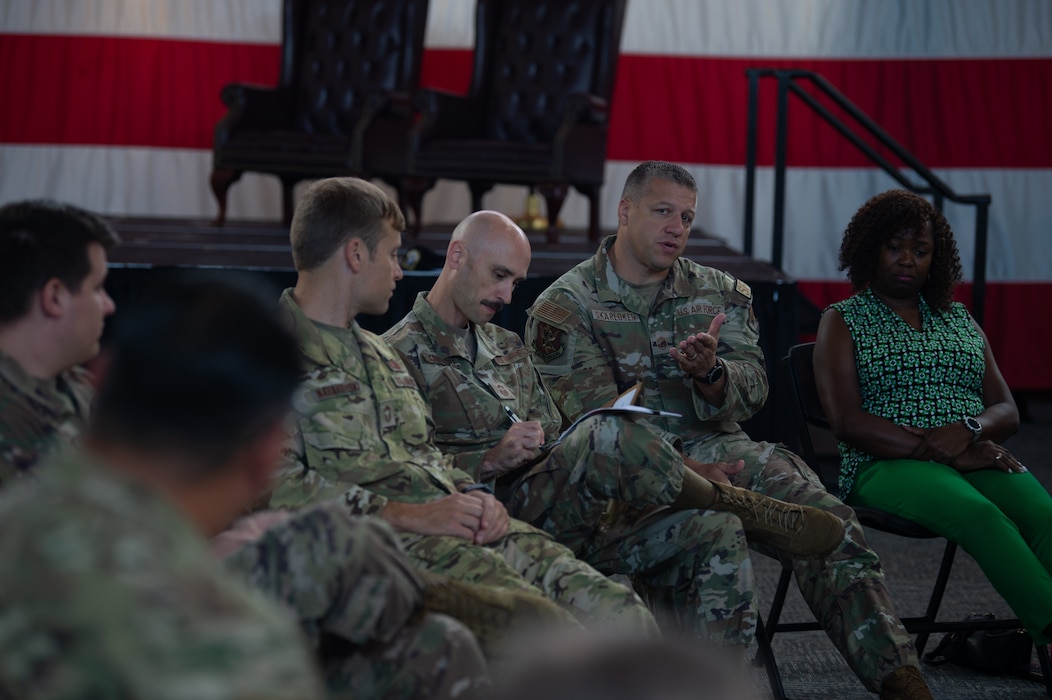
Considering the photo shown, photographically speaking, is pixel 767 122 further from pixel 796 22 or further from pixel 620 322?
pixel 620 322

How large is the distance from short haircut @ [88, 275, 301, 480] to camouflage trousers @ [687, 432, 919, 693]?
5.65ft

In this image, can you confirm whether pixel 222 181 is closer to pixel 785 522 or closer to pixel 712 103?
pixel 712 103

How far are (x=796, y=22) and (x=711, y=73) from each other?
1.72ft

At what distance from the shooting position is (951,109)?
646 cm

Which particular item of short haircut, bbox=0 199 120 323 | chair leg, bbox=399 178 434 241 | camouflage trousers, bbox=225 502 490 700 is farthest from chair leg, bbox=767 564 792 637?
chair leg, bbox=399 178 434 241

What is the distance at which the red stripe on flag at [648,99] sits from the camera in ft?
21.2

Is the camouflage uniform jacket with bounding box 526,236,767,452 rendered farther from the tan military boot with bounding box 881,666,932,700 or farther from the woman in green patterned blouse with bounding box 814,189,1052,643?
the tan military boot with bounding box 881,666,932,700

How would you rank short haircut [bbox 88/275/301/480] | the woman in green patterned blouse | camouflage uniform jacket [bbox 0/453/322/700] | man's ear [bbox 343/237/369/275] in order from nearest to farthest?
camouflage uniform jacket [bbox 0/453/322/700] < short haircut [bbox 88/275/301/480] < man's ear [bbox 343/237/369/275] < the woman in green patterned blouse

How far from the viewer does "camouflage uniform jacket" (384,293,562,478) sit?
96.7 inches

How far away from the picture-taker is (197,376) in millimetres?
992

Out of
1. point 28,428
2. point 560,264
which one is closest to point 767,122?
point 560,264

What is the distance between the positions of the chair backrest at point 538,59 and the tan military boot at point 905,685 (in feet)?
12.7

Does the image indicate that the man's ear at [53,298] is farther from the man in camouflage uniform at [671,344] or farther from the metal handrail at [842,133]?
the metal handrail at [842,133]

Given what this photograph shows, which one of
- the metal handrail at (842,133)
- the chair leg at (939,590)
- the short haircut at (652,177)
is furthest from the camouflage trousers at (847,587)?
the metal handrail at (842,133)
